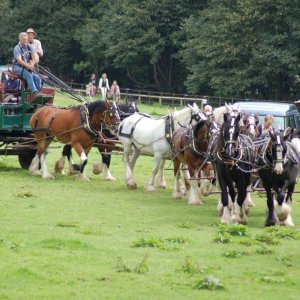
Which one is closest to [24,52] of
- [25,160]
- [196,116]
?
[25,160]

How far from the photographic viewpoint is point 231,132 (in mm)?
16250

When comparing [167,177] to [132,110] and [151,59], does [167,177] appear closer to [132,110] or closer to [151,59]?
[132,110]

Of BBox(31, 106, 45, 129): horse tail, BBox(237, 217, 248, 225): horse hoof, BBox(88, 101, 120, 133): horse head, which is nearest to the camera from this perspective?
BBox(237, 217, 248, 225): horse hoof

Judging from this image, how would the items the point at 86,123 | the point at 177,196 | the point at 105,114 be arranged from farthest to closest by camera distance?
the point at 105,114, the point at 86,123, the point at 177,196

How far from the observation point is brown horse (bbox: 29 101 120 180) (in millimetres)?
22953

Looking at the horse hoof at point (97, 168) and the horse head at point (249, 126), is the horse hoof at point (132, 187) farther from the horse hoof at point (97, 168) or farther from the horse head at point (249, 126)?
the horse head at point (249, 126)

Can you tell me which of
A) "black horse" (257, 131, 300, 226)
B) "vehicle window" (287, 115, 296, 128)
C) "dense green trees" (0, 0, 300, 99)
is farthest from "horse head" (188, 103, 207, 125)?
"dense green trees" (0, 0, 300, 99)

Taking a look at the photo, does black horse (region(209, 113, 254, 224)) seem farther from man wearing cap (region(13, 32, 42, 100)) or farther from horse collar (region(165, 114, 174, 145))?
man wearing cap (region(13, 32, 42, 100))

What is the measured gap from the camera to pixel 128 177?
871 inches

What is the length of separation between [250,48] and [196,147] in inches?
1502

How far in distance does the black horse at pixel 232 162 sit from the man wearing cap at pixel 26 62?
7.82 meters

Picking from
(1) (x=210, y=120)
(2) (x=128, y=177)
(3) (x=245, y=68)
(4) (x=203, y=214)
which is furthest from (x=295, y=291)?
(3) (x=245, y=68)

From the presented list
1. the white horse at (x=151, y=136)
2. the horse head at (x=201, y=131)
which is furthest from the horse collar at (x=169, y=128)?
the horse head at (x=201, y=131)

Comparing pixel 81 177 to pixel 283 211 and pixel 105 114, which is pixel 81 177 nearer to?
pixel 105 114
